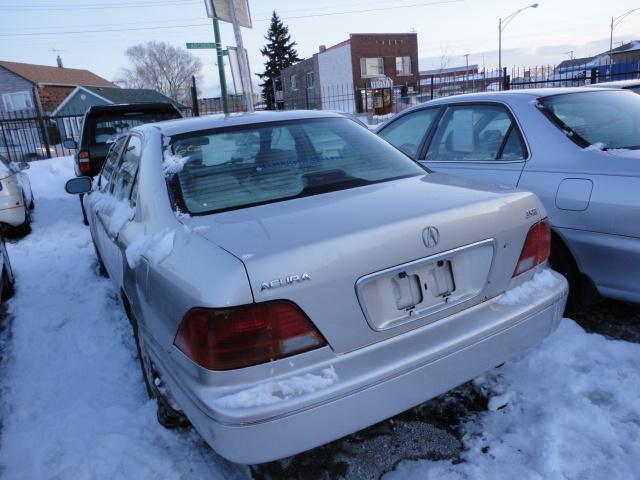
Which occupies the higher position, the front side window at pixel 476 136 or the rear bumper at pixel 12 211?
the front side window at pixel 476 136

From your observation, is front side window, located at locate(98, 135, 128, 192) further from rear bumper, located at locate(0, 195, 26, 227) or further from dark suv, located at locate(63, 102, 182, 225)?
dark suv, located at locate(63, 102, 182, 225)

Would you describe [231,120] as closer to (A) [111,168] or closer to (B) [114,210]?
(B) [114,210]

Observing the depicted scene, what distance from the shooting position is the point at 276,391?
1.68 m

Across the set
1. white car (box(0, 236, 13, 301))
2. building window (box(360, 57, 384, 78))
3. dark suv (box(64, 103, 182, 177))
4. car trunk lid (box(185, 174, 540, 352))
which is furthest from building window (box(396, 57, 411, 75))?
car trunk lid (box(185, 174, 540, 352))

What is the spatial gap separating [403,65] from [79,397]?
5084 centimetres

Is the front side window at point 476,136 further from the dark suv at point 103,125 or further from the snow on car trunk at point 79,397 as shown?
the dark suv at point 103,125

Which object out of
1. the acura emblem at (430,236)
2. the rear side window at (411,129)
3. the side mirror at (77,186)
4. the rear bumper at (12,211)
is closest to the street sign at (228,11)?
the rear bumper at (12,211)

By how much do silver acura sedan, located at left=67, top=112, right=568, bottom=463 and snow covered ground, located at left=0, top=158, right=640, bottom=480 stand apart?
0.93 feet

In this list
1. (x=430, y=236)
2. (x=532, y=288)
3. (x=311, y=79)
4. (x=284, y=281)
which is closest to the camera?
(x=284, y=281)

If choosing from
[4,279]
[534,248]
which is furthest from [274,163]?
[4,279]

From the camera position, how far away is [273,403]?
1651 mm

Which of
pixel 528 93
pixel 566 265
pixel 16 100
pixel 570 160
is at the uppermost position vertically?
pixel 16 100

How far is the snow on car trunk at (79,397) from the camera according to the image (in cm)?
236

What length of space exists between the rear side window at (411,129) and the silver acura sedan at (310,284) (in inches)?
69.3
